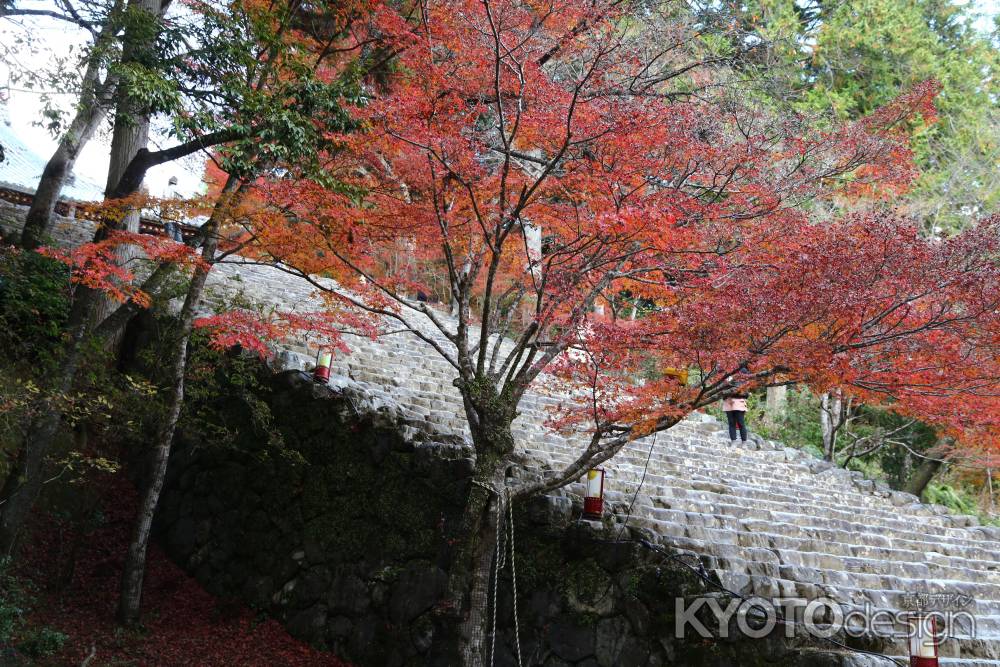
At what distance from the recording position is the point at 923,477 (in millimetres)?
15891

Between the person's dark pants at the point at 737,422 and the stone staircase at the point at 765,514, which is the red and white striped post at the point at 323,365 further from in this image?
the person's dark pants at the point at 737,422

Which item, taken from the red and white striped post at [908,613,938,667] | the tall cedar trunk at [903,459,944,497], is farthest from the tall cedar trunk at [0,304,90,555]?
the tall cedar trunk at [903,459,944,497]

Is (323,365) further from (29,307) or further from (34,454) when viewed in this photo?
(29,307)

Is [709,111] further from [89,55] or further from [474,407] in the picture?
[89,55]

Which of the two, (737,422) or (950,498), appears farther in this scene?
(950,498)

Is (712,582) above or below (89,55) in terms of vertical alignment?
below

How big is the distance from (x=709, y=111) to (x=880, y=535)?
4.90 meters

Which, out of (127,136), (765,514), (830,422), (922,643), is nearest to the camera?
(922,643)

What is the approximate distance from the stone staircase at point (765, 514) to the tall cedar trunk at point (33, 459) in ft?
7.65

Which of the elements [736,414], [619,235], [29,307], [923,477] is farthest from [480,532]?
[923,477]

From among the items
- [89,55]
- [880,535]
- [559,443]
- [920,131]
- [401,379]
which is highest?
[920,131]

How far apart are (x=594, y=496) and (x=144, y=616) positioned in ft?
17.0

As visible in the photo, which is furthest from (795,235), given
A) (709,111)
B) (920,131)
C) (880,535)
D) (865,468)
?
(920,131)

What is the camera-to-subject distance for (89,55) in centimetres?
736
